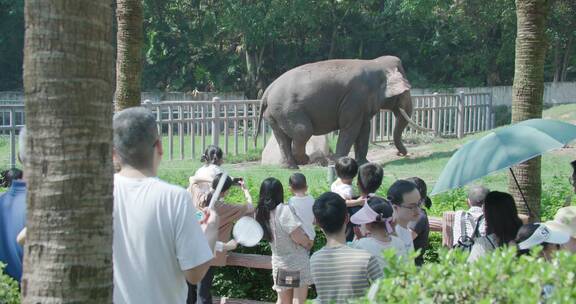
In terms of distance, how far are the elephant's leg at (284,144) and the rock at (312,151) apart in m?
0.53

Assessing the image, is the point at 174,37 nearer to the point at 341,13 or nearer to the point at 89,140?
the point at 341,13

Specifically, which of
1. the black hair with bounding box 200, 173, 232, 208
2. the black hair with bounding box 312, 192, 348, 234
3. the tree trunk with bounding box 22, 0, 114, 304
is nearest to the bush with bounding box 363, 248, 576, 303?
the tree trunk with bounding box 22, 0, 114, 304

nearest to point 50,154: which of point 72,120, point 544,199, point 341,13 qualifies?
A: point 72,120

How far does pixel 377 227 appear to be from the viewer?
4730 mm

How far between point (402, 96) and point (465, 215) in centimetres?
1269

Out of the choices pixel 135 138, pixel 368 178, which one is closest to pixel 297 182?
pixel 368 178

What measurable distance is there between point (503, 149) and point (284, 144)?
13516 mm

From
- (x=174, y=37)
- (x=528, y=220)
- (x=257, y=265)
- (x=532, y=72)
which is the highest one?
(x=174, y=37)

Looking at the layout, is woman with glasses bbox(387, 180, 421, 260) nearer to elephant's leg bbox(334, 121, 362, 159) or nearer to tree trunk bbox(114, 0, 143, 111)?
tree trunk bbox(114, 0, 143, 111)

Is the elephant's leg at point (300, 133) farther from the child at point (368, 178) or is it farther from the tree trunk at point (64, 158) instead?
the tree trunk at point (64, 158)

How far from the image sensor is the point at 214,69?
38000 mm

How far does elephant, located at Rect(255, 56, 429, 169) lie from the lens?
716 inches

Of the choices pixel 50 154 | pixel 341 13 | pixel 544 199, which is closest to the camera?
pixel 50 154

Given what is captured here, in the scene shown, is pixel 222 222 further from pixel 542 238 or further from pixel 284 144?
pixel 284 144
